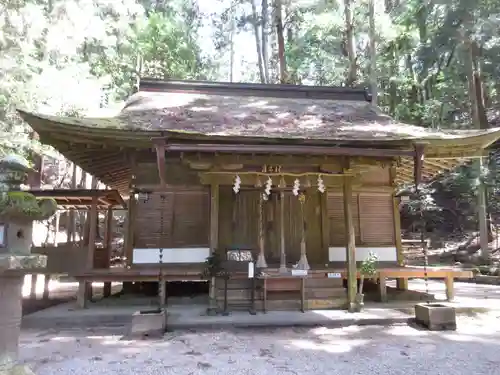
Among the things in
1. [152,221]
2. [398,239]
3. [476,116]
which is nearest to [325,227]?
[398,239]

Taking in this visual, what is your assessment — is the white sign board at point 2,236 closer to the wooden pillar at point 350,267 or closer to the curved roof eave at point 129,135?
the curved roof eave at point 129,135

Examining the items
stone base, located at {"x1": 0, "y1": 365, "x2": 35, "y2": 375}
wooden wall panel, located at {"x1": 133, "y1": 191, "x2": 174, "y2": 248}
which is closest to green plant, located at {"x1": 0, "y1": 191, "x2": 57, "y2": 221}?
stone base, located at {"x1": 0, "y1": 365, "x2": 35, "y2": 375}

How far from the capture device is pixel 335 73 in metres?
24.0

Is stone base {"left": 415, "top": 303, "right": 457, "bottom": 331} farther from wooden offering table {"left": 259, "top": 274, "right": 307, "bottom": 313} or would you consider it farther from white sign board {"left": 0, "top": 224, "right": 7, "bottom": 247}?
white sign board {"left": 0, "top": 224, "right": 7, "bottom": 247}

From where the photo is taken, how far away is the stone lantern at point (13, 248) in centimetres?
342

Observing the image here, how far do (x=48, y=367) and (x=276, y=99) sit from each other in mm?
9106

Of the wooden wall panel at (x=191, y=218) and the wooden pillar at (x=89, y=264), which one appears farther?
the wooden wall panel at (x=191, y=218)

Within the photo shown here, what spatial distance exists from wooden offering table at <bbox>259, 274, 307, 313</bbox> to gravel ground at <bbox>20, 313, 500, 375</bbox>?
103cm

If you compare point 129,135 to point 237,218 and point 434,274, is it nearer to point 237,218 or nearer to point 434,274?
point 237,218

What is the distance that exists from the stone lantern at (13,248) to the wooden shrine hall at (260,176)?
3382 millimetres

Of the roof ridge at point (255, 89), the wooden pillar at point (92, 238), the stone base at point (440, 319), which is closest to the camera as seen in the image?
the stone base at point (440, 319)

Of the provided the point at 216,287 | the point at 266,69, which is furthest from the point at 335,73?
the point at 216,287

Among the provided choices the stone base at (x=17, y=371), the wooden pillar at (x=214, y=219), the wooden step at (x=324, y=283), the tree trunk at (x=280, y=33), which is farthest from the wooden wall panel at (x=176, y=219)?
the tree trunk at (x=280, y=33)

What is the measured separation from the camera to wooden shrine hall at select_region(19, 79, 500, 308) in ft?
24.2
